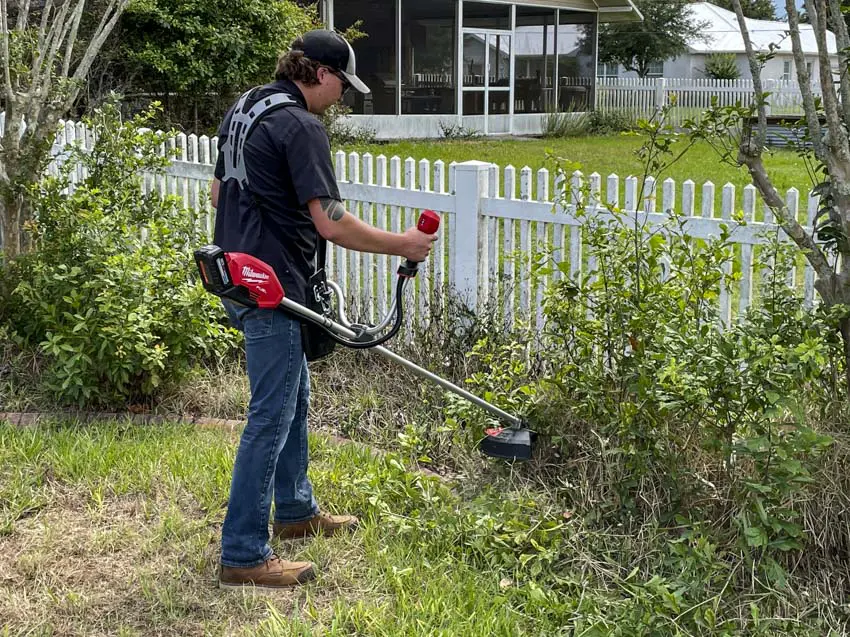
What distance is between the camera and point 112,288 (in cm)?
555

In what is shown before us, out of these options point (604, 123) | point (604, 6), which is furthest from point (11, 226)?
point (604, 6)

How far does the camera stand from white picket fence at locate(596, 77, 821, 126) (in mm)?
26297

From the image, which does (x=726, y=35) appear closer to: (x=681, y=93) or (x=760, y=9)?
(x=760, y=9)

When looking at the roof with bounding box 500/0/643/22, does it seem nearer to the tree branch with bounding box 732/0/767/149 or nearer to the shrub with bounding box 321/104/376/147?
the shrub with bounding box 321/104/376/147

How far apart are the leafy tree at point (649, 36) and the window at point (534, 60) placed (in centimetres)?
1507

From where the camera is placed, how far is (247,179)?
3.59m

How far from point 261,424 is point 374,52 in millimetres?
17570

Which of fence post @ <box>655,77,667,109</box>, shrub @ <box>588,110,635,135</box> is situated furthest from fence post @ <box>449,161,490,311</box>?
fence post @ <box>655,77,667,109</box>

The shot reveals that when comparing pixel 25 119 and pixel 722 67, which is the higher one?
pixel 722 67

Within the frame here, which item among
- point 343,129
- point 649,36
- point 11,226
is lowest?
point 11,226

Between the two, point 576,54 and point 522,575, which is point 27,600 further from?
point 576,54

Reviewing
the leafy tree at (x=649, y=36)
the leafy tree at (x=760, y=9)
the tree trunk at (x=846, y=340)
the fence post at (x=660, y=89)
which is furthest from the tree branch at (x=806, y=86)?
the leafy tree at (x=760, y=9)

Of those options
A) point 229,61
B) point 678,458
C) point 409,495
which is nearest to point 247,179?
point 409,495

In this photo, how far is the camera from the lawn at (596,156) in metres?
13.7
